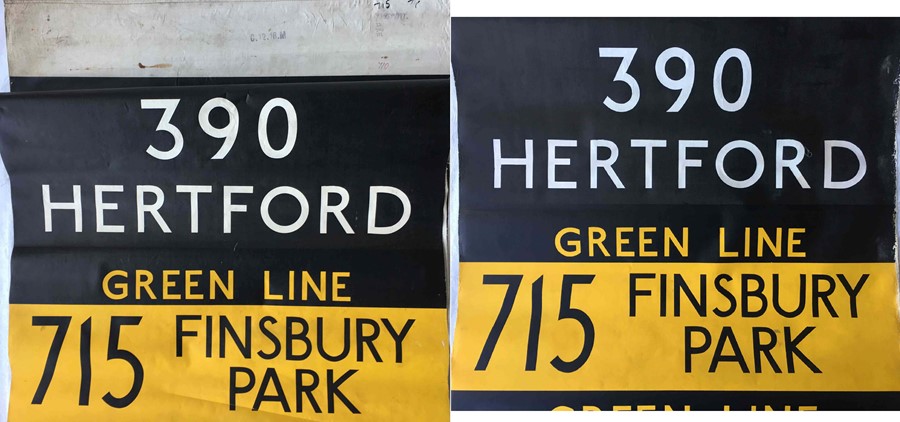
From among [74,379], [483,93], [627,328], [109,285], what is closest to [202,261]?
[109,285]

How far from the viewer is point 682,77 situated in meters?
1.02

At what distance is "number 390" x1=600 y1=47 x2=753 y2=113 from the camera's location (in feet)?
3.33

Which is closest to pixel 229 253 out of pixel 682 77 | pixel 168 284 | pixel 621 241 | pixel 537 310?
pixel 168 284

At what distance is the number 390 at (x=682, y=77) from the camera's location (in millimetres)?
1016

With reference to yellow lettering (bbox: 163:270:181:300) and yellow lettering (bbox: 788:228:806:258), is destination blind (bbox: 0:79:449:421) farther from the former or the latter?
yellow lettering (bbox: 788:228:806:258)

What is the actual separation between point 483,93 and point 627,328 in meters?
0.36

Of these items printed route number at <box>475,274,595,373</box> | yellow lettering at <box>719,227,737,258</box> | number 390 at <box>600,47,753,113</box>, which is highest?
number 390 at <box>600,47,753,113</box>

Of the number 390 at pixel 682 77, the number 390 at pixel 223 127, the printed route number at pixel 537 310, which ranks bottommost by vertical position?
the printed route number at pixel 537 310

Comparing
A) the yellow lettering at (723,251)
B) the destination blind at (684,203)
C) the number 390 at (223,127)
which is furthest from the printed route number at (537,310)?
the number 390 at (223,127)

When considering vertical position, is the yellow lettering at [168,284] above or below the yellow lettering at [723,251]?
below

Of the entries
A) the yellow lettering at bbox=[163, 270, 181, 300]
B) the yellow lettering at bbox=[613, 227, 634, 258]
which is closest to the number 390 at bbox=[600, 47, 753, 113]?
the yellow lettering at bbox=[613, 227, 634, 258]

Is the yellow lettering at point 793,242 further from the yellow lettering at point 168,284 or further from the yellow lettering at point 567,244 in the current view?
the yellow lettering at point 168,284

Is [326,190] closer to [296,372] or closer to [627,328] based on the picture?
[296,372]

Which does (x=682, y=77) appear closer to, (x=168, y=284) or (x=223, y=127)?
(x=223, y=127)
